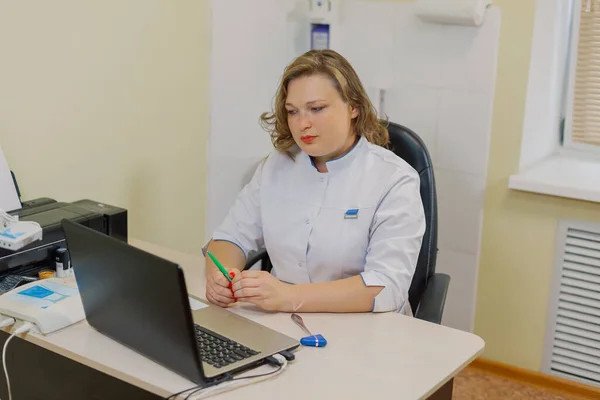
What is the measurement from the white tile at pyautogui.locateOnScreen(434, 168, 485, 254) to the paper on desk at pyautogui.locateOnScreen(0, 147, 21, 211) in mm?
1529

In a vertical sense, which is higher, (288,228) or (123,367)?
(288,228)

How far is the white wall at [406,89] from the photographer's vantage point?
2875mm

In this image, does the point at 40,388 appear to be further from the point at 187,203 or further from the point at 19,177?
the point at 187,203

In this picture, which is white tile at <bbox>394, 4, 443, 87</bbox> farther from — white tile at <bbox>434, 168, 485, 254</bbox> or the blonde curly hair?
the blonde curly hair

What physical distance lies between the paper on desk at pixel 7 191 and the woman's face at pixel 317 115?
28.5 inches

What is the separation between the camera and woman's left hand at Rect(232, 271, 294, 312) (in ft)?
6.02

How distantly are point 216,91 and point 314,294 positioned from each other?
1.22m

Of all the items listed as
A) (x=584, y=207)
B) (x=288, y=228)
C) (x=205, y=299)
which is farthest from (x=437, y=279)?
(x=584, y=207)

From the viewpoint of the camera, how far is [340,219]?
6.77ft

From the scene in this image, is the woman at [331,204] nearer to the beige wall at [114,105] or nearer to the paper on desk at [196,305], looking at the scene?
the paper on desk at [196,305]

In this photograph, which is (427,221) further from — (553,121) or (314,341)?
(553,121)

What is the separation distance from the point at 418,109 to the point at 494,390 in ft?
3.47

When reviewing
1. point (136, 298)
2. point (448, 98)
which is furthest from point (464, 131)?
point (136, 298)

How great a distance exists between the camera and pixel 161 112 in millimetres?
2689
